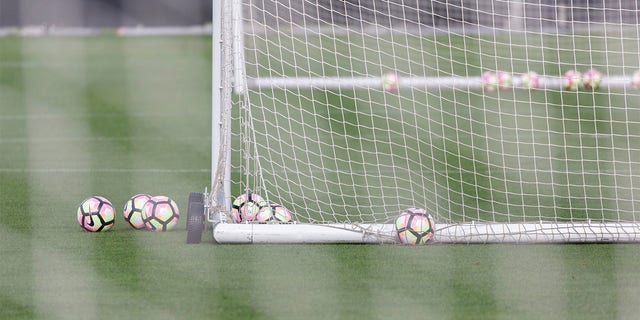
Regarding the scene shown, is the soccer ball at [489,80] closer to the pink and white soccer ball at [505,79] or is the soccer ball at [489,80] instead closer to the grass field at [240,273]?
the pink and white soccer ball at [505,79]

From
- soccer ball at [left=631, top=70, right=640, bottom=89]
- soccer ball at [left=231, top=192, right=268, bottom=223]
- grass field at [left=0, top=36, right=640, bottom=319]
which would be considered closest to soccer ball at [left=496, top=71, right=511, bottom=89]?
soccer ball at [left=631, top=70, right=640, bottom=89]

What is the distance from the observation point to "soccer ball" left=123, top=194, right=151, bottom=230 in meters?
6.89

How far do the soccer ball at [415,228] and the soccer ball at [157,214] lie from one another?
143 centimetres

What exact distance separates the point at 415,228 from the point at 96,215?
6.33 ft

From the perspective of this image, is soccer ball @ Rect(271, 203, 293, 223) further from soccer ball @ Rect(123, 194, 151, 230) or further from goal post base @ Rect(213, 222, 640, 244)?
soccer ball @ Rect(123, 194, 151, 230)

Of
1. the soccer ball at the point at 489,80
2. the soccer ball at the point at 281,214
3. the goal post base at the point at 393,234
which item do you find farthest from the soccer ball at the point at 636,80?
the soccer ball at the point at 281,214

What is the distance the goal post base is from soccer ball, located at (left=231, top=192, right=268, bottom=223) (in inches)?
10.8

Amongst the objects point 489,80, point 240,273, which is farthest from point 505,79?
point 240,273

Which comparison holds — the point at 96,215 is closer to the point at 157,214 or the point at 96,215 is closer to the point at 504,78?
the point at 157,214

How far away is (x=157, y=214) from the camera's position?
6.91 metres

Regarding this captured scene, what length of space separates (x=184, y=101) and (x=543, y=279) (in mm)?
10371

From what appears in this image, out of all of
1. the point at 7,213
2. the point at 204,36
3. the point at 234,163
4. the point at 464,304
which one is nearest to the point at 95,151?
the point at 234,163

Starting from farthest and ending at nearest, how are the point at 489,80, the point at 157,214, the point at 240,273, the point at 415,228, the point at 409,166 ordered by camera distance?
the point at 489,80
the point at 409,166
the point at 157,214
the point at 415,228
the point at 240,273

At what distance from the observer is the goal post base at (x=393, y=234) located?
254 inches
